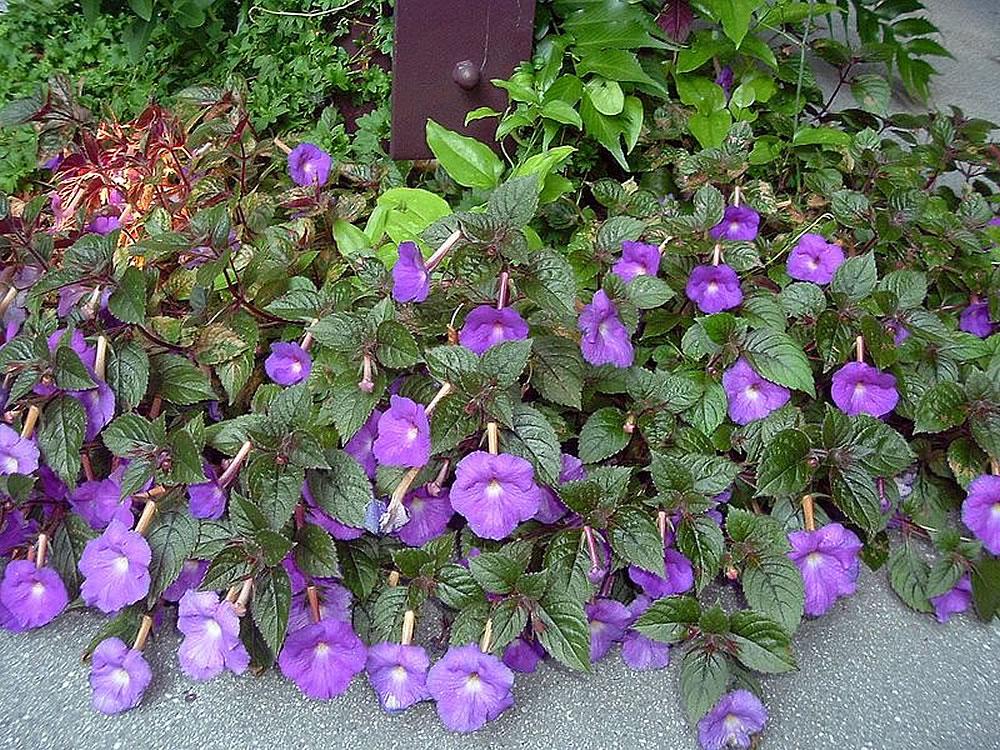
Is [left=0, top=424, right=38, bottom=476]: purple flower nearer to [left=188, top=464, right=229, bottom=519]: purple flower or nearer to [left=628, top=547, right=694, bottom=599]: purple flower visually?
[left=188, top=464, right=229, bottom=519]: purple flower

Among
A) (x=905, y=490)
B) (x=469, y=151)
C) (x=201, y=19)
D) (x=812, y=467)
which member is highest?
(x=201, y=19)

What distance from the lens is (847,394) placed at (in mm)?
1298

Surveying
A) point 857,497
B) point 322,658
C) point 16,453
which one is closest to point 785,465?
point 857,497

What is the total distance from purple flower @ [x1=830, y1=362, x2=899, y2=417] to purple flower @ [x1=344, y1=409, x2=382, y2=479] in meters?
0.66

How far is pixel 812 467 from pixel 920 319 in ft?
1.16

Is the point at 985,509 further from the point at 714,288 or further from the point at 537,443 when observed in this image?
the point at 537,443

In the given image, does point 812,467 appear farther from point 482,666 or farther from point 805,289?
point 482,666

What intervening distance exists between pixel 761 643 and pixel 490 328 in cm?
52

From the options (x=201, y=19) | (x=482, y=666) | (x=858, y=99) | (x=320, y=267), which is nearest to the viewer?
(x=482, y=666)

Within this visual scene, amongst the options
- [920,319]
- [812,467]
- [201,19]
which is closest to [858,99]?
[920,319]

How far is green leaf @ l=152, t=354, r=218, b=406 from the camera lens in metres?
1.24

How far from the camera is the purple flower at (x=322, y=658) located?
3.50ft

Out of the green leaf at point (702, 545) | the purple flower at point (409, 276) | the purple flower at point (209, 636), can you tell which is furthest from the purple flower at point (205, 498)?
the green leaf at point (702, 545)

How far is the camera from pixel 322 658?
108cm
